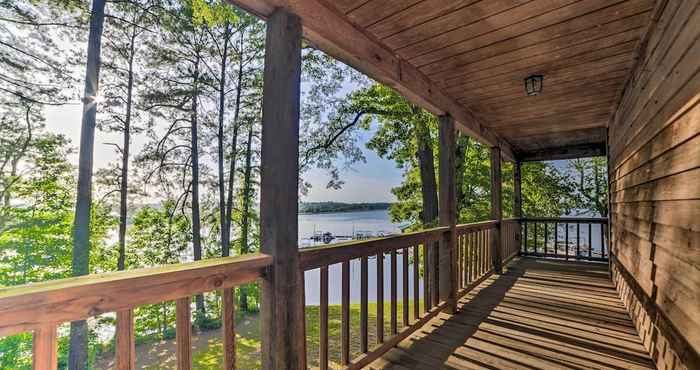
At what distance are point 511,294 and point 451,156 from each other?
2.03 meters

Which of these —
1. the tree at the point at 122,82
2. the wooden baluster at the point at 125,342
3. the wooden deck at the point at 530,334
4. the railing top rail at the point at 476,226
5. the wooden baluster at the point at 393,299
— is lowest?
the wooden deck at the point at 530,334

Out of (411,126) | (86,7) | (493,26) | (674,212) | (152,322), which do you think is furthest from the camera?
(152,322)

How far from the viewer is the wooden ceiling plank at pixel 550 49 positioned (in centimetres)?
205

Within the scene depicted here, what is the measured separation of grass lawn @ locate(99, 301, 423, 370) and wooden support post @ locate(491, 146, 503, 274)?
1.85 m

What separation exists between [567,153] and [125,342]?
7473 millimetres

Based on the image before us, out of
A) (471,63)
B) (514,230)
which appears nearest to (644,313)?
(471,63)

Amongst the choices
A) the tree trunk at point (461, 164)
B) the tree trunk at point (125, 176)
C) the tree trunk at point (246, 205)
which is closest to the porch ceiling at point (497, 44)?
the tree trunk at point (461, 164)

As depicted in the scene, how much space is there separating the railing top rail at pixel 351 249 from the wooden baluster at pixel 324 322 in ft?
0.29

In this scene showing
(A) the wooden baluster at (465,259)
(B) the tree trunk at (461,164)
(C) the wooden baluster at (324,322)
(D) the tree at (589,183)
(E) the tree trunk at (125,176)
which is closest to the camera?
(C) the wooden baluster at (324,322)

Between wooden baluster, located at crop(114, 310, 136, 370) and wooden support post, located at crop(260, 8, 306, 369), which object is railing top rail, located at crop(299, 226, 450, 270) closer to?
wooden support post, located at crop(260, 8, 306, 369)

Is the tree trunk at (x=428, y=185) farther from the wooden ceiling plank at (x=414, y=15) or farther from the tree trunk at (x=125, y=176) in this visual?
the tree trunk at (x=125, y=176)

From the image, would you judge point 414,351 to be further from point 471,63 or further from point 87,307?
point 471,63

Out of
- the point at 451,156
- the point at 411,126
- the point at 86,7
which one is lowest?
the point at 451,156

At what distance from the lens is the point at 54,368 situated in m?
0.90
